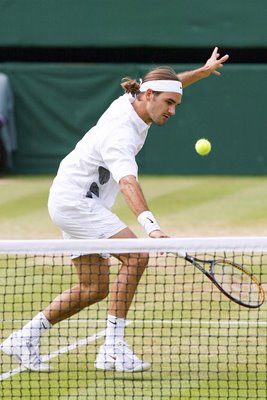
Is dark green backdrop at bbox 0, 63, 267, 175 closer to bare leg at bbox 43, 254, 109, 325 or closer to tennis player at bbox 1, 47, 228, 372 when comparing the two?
tennis player at bbox 1, 47, 228, 372

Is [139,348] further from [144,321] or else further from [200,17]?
[200,17]

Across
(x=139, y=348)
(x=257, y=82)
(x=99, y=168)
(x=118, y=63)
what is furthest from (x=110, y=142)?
(x=118, y=63)

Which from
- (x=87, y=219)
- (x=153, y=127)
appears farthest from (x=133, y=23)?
(x=87, y=219)

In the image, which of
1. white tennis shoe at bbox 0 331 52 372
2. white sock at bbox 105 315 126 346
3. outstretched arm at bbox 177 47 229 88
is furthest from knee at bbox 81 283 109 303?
outstretched arm at bbox 177 47 229 88

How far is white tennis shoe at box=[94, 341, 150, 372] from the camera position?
7.24 metres

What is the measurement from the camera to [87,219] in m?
7.39

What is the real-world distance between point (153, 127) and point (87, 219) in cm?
1270

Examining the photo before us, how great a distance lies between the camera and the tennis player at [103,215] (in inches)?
285

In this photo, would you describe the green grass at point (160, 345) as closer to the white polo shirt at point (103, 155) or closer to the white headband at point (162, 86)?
the white polo shirt at point (103, 155)

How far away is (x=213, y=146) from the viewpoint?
793 inches

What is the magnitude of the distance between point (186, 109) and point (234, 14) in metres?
1.90

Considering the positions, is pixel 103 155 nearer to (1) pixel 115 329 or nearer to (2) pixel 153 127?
(1) pixel 115 329

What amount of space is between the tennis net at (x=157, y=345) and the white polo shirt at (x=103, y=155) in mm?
447

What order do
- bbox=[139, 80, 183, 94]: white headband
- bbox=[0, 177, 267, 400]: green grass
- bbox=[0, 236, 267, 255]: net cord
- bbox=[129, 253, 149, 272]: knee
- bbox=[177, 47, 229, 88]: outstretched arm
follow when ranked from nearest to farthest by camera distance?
bbox=[0, 236, 267, 255]: net cord < bbox=[0, 177, 267, 400]: green grass < bbox=[129, 253, 149, 272]: knee < bbox=[139, 80, 183, 94]: white headband < bbox=[177, 47, 229, 88]: outstretched arm
